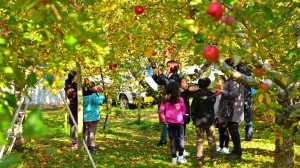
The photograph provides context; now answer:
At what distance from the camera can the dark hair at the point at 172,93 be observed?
20.3ft

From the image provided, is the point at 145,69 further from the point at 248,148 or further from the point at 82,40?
the point at 82,40

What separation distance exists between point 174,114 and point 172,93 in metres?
0.38

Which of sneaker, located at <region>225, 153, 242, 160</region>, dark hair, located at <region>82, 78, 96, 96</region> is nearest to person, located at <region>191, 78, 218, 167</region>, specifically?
sneaker, located at <region>225, 153, 242, 160</region>

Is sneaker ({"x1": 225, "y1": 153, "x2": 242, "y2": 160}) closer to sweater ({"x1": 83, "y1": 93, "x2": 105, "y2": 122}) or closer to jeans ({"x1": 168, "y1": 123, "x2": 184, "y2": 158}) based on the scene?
jeans ({"x1": 168, "y1": 123, "x2": 184, "y2": 158})

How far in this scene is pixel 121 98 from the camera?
16.6 metres

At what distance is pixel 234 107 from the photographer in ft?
21.8

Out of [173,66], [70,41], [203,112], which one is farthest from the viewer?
[173,66]

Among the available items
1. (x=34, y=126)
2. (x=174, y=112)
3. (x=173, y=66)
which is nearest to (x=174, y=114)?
(x=174, y=112)

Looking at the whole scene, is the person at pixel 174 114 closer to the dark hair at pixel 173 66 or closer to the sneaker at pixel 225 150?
the dark hair at pixel 173 66

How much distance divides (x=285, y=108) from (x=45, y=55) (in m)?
3.13

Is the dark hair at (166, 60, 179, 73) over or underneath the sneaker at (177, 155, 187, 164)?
over

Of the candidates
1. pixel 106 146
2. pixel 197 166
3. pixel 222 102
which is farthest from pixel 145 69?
pixel 197 166

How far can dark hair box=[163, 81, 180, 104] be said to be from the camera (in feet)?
20.3

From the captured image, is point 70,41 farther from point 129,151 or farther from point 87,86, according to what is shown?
point 129,151
